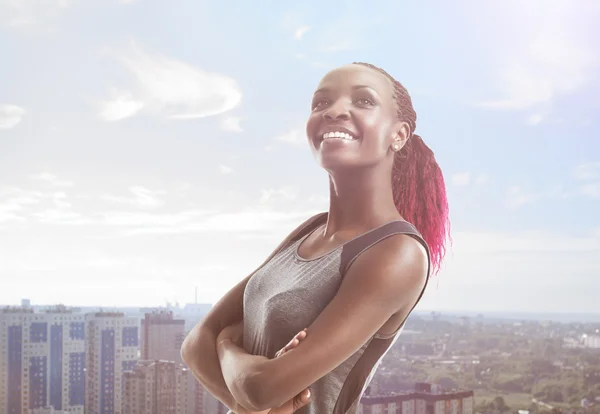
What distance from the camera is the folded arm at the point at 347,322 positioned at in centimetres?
113

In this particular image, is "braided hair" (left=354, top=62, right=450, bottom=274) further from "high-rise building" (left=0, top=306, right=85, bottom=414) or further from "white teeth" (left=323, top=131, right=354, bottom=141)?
"high-rise building" (left=0, top=306, right=85, bottom=414)

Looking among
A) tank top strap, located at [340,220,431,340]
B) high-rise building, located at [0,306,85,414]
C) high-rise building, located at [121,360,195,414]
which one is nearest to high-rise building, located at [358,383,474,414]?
high-rise building, located at [121,360,195,414]

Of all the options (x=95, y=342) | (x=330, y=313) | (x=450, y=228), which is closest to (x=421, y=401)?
(x=450, y=228)

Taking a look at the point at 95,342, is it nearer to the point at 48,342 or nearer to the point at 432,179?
the point at 48,342

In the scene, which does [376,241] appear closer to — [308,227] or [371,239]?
[371,239]

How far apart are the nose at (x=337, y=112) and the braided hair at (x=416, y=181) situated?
10 centimetres

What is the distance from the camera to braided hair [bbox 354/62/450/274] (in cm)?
133

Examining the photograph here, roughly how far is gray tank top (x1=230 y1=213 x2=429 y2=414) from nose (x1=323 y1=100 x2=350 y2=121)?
0.19 m

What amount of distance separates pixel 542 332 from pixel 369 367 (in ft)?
8.04

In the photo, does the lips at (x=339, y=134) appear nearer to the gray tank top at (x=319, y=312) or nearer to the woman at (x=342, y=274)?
the woman at (x=342, y=274)

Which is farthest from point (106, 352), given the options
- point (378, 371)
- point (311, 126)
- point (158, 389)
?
point (311, 126)

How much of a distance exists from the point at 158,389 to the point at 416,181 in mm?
3024

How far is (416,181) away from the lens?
1343 mm

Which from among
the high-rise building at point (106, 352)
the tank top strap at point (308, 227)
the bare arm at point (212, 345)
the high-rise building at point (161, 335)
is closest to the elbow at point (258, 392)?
the bare arm at point (212, 345)
